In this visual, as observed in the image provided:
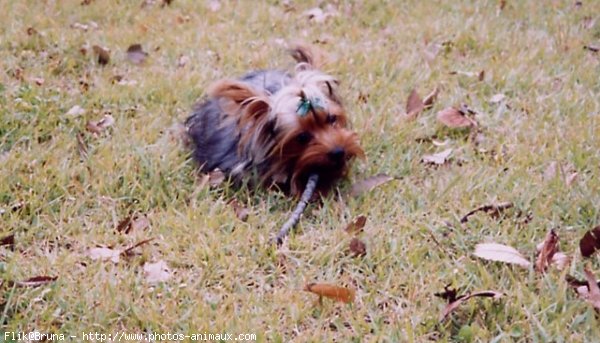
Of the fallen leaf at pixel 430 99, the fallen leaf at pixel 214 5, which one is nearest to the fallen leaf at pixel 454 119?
the fallen leaf at pixel 430 99

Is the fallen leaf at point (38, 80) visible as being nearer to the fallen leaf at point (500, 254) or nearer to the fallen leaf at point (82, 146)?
the fallen leaf at point (82, 146)

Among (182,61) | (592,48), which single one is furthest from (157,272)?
(592,48)

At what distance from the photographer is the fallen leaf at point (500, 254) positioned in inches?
102

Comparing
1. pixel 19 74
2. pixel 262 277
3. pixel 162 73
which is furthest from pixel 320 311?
pixel 19 74

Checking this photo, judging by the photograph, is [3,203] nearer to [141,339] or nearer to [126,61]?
[141,339]

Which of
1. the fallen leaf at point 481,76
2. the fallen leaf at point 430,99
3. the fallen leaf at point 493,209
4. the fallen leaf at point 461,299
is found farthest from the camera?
the fallen leaf at point 481,76

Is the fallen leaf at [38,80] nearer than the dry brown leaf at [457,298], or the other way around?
the dry brown leaf at [457,298]

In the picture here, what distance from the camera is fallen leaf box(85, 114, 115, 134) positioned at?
369 centimetres

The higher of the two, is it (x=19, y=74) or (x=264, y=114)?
(x=264, y=114)

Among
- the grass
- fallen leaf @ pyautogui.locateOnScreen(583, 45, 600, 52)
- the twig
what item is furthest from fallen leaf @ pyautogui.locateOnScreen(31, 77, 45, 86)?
fallen leaf @ pyautogui.locateOnScreen(583, 45, 600, 52)

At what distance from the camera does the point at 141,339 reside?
229 cm

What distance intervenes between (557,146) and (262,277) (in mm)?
1712

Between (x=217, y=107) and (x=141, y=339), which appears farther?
(x=217, y=107)

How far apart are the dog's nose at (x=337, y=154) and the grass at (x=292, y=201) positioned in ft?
0.62
